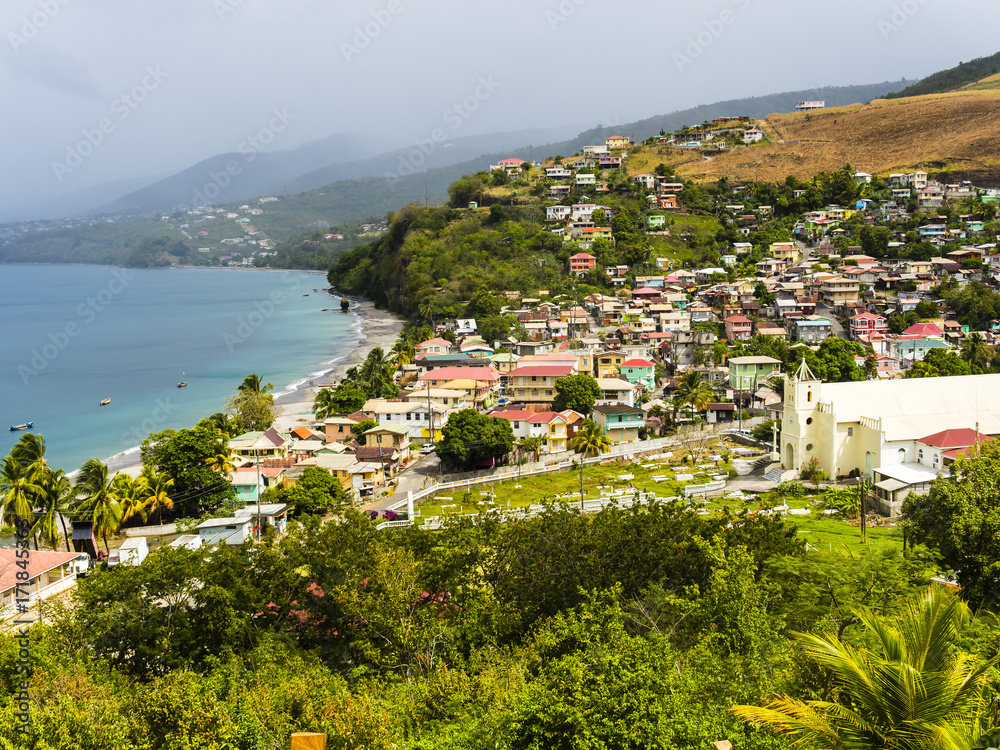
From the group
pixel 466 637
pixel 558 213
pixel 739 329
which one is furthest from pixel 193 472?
pixel 558 213

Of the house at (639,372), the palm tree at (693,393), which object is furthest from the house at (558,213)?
the palm tree at (693,393)

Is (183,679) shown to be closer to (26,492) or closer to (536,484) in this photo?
(26,492)

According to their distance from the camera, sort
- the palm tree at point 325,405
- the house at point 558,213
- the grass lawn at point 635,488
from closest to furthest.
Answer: the grass lawn at point 635,488
the palm tree at point 325,405
the house at point 558,213

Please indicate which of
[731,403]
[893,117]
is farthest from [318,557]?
[893,117]

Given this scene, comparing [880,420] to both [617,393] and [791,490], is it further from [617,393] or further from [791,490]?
[617,393]

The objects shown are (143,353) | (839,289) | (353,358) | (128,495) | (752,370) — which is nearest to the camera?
(128,495)

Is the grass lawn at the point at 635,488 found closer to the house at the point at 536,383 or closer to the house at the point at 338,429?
the house at the point at 338,429

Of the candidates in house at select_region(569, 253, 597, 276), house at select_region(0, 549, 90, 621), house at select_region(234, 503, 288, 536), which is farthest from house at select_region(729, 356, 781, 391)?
house at select_region(0, 549, 90, 621)
